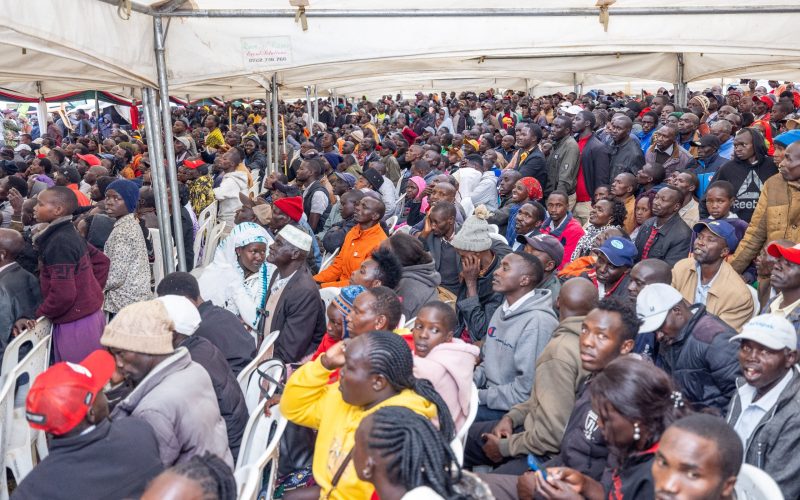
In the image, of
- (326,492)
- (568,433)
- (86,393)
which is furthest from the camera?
(568,433)

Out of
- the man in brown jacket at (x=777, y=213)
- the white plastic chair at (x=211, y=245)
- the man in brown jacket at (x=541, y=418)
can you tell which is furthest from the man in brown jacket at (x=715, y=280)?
the white plastic chair at (x=211, y=245)

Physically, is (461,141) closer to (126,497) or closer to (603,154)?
(603,154)

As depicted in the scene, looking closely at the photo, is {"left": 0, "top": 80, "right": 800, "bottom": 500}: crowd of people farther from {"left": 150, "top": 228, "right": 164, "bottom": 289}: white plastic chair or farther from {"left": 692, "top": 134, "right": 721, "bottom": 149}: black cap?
{"left": 150, "top": 228, "right": 164, "bottom": 289}: white plastic chair

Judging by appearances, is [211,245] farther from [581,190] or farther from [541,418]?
[541,418]

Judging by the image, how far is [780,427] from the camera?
2875 mm

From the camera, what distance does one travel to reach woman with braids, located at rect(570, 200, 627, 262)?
573cm

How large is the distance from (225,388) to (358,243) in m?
2.56

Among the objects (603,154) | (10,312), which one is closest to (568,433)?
(10,312)

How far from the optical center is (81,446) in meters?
2.47

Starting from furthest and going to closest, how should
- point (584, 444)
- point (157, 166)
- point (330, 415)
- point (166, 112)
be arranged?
point (157, 166)
point (166, 112)
point (584, 444)
point (330, 415)

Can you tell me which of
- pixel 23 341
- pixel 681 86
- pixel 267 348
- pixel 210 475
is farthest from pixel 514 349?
pixel 681 86

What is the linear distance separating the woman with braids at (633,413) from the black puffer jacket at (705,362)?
2.69 feet

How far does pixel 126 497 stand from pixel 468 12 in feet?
14.0

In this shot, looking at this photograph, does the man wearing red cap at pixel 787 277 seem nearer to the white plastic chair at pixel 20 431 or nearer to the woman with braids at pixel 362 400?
the woman with braids at pixel 362 400
